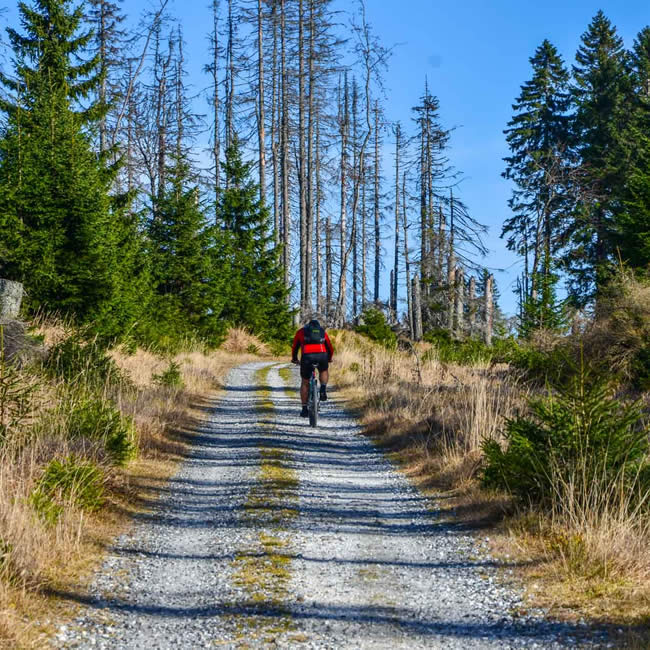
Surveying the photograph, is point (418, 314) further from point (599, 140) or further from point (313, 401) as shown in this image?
point (313, 401)

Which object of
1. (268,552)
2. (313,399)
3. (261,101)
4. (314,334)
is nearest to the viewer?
(268,552)

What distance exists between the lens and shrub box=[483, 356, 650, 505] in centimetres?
627

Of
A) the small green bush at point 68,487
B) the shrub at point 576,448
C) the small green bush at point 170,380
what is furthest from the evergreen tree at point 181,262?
the shrub at point 576,448

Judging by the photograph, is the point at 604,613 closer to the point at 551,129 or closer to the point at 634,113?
the point at 634,113

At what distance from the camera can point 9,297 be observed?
45.3ft

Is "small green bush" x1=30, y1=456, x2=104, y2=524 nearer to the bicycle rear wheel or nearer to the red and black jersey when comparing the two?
the bicycle rear wheel

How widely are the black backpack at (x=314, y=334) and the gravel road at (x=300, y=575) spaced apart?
4.28 m

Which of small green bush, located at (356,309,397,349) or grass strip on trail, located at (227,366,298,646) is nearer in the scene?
grass strip on trail, located at (227,366,298,646)

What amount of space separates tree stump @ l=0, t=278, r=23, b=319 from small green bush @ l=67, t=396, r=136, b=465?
5.14 m

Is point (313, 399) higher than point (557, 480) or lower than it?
higher

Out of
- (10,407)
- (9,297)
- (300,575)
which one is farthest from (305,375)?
(300,575)

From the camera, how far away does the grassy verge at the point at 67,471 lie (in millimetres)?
4785

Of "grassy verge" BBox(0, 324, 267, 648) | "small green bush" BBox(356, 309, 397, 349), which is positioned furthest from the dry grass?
"small green bush" BBox(356, 309, 397, 349)

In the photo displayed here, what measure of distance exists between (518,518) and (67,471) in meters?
4.30
